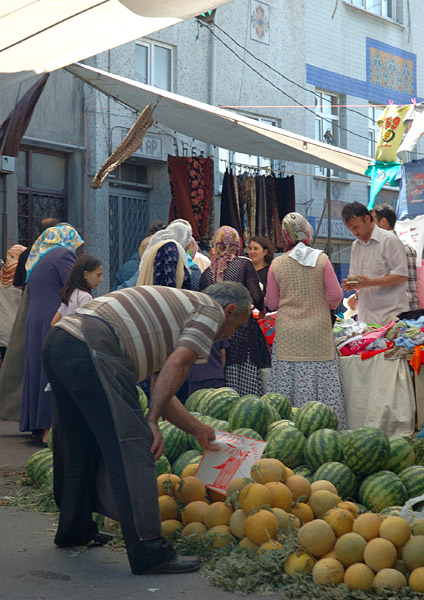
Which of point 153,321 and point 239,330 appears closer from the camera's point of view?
point 153,321

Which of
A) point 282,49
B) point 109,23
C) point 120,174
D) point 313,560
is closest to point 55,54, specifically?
point 109,23

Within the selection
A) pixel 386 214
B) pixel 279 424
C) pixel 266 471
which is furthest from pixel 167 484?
pixel 386 214

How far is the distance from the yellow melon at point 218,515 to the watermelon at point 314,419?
105 cm

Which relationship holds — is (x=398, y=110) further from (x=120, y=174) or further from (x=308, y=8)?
(x=308, y=8)

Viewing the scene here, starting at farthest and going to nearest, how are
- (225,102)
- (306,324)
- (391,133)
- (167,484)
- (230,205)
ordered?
(225,102)
(230,205)
(391,133)
(306,324)
(167,484)

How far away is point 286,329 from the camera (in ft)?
22.1

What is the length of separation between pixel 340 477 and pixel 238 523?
73 centimetres

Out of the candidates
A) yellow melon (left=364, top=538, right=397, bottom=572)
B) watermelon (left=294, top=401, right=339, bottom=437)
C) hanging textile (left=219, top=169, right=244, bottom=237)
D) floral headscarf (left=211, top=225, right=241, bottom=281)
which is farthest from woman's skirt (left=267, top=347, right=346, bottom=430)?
hanging textile (left=219, top=169, right=244, bottom=237)

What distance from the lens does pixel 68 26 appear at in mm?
4703

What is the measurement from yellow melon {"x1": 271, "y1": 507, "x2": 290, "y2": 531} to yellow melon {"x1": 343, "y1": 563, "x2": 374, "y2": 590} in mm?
457

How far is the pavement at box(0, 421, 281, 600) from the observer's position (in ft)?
11.6

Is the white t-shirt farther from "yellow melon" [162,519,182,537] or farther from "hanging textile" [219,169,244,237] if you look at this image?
"hanging textile" [219,169,244,237]

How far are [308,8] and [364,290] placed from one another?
37.7 ft

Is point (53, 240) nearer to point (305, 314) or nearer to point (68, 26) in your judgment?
point (305, 314)
